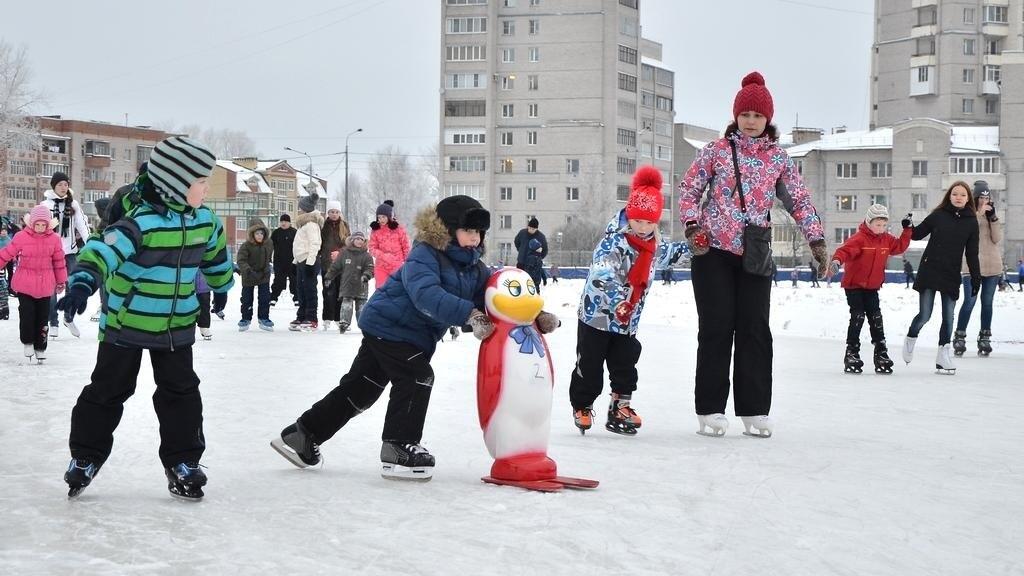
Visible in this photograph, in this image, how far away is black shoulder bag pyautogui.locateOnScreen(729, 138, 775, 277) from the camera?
697cm

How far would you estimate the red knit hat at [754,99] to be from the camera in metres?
7.14

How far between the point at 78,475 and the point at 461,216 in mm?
1920

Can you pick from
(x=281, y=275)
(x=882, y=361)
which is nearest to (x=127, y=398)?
(x=882, y=361)

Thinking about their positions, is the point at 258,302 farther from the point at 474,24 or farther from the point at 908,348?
the point at 474,24

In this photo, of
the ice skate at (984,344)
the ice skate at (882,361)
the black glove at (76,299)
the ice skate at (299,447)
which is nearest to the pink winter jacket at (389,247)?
the ice skate at (882,361)

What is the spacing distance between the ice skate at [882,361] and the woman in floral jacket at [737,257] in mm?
4456

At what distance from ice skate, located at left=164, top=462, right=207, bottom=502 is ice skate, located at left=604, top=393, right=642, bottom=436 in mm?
2863

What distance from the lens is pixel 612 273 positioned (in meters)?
7.13

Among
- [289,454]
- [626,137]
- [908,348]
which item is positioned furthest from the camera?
[626,137]

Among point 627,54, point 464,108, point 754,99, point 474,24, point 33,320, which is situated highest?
point 474,24

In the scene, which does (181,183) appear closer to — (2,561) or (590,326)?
(2,561)

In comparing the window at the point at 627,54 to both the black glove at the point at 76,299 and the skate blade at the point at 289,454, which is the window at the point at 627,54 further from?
the black glove at the point at 76,299

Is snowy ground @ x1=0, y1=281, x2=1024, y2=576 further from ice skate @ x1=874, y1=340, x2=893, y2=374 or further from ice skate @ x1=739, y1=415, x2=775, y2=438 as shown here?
ice skate @ x1=874, y1=340, x2=893, y2=374

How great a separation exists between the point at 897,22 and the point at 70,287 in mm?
98702
